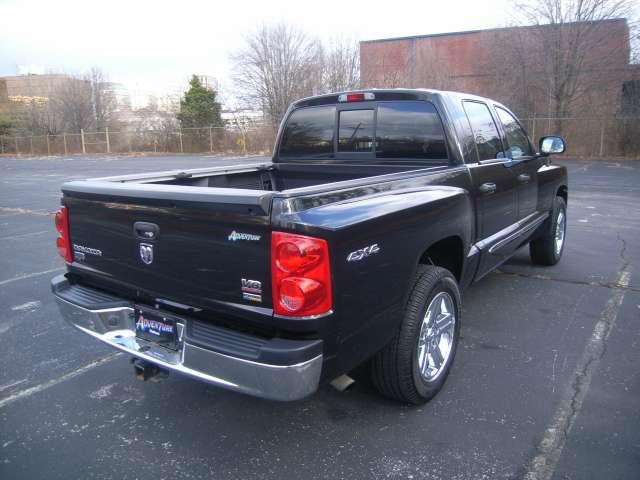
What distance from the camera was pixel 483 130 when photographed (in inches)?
171

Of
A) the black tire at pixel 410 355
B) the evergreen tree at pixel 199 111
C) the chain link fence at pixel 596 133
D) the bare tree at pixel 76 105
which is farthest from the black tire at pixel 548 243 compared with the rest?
the bare tree at pixel 76 105

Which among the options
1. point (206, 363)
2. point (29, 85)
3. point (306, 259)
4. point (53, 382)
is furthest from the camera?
point (29, 85)

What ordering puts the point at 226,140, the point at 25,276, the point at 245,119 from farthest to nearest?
the point at 226,140, the point at 245,119, the point at 25,276

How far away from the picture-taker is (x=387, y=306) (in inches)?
107

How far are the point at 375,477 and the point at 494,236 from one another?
2.37 m

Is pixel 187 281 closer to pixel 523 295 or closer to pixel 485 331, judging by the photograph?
pixel 485 331

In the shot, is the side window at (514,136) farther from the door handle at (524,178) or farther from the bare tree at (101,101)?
the bare tree at (101,101)

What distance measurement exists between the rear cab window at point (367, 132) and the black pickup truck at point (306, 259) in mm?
12

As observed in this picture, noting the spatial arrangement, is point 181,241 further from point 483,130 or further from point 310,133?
point 483,130

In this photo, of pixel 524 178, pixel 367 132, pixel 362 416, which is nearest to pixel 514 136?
pixel 524 178

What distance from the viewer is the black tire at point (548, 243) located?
5.77 metres

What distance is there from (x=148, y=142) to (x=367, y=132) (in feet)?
127

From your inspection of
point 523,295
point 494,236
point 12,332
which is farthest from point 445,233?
point 12,332

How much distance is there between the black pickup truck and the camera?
2.30 metres
